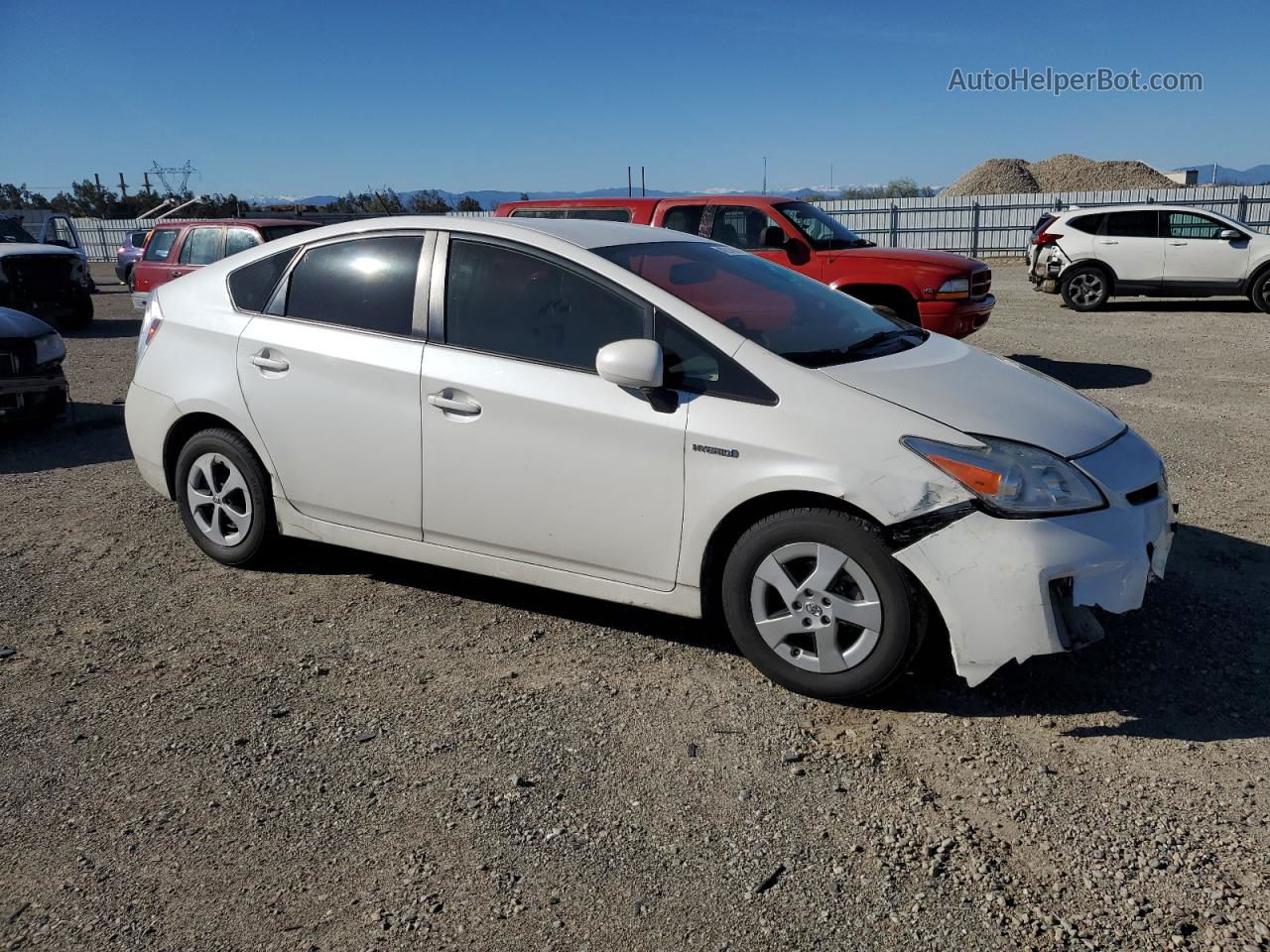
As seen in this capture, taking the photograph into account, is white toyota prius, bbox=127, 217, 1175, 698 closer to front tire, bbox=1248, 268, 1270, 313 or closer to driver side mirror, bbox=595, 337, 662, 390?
driver side mirror, bbox=595, 337, 662, 390

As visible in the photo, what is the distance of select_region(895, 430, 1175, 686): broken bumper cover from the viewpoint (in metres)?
3.27

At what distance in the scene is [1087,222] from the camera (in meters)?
15.3

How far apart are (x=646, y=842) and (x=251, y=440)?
9.15 ft

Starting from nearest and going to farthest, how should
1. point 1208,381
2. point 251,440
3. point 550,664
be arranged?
point 550,664, point 251,440, point 1208,381

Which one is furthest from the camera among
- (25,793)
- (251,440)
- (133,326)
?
(133,326)

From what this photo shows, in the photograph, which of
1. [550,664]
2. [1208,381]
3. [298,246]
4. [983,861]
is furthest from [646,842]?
[1208,381]

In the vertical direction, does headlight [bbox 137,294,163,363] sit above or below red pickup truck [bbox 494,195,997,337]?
below

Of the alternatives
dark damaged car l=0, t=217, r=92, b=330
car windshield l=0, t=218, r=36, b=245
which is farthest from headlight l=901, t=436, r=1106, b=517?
car windshield l=0, t=218, r=36, b=245

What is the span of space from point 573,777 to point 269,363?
2461 mm

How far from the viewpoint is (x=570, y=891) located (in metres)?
2.72

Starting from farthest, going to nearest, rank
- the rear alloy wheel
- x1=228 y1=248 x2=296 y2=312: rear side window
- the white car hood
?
the rear alloy wheel < x1=228 y1=248 x2=296 y2=312: rear side window < the white car hood

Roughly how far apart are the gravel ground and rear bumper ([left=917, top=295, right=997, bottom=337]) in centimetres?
501

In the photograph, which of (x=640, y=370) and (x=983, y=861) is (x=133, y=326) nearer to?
(x=640, y=370)

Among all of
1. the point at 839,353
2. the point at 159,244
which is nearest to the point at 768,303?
the point at 839,353
